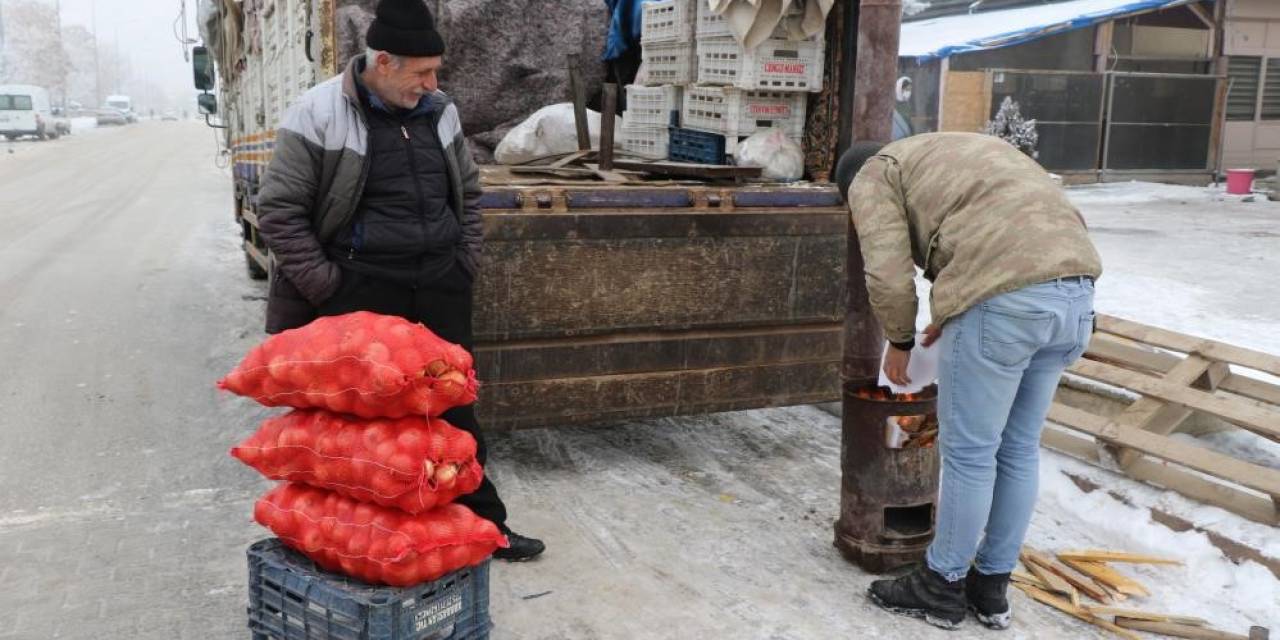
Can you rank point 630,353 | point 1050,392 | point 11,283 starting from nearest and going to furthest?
point 1050,392 → point 630,353 → point 11,283

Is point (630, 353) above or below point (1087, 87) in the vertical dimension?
below

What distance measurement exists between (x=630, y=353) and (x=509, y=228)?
2.73 ft

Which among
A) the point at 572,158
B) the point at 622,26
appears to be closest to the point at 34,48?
the point at 622,26

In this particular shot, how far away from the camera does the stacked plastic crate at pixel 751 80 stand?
18.0 feet

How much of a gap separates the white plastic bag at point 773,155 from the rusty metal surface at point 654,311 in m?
0.40

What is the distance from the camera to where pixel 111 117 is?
7031 cm

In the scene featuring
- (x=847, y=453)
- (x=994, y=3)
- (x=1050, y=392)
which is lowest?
(x=847, y=453)

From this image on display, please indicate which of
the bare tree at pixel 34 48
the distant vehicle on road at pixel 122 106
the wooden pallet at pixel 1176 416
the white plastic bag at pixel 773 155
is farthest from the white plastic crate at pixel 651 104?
the bare tree at pixel 34 48

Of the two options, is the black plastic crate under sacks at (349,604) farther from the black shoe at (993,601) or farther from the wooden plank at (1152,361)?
the wooden plank at (1152,361)

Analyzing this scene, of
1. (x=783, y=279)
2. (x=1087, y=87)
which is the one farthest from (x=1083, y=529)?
(x=1087, y=87)

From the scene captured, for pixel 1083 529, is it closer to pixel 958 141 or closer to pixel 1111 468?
pixel 1111 468

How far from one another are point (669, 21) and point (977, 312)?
11.0ft

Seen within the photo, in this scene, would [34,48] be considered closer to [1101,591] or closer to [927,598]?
[927,598]

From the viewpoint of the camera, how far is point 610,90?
5.62m
